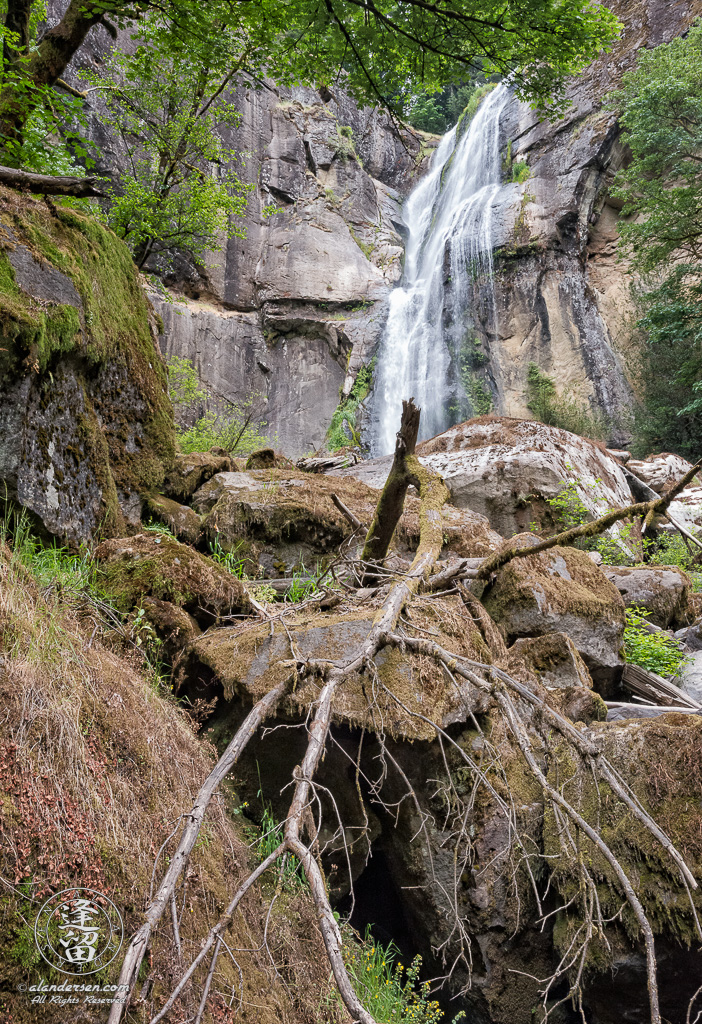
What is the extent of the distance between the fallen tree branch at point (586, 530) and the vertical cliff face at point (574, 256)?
532 inches

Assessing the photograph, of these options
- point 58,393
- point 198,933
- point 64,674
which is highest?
point 58,393

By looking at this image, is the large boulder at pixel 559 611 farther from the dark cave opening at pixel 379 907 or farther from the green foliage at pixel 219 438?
the green foliage at pixel 219 438

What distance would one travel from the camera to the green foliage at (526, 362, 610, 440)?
15.8 m

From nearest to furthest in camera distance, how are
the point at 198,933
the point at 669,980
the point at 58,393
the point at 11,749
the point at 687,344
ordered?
the point at 11,749
the point at 198,933
the point at 669,980
the point at 58,393
the point at 687,344

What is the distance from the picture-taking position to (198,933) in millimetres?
1982

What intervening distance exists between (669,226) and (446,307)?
606 centimetres

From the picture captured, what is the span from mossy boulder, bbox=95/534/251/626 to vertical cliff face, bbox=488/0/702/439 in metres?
14.4

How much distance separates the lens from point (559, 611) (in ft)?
14.0

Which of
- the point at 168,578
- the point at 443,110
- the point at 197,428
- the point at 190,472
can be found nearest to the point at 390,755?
the point at 168,578

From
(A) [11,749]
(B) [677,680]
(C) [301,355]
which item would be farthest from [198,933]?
(C) [301,355]

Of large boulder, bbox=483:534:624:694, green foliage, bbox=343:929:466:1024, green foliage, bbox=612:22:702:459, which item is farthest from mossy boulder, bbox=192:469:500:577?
green foliage, bbox=612:22:702:459

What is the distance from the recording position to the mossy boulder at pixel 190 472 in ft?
18.5

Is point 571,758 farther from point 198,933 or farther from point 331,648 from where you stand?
point 198,933

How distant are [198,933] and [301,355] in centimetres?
1710
